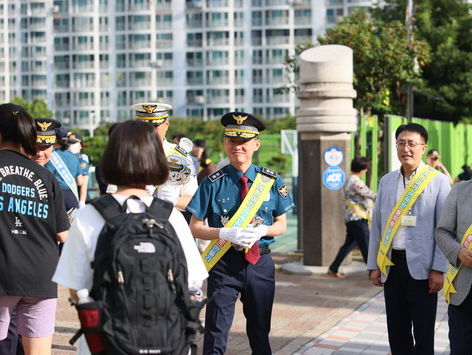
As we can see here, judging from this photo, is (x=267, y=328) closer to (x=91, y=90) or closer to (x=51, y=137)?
(x=51, y=137)

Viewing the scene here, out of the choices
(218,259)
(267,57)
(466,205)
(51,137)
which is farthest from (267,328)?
(267,57)

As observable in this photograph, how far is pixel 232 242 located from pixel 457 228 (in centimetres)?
138

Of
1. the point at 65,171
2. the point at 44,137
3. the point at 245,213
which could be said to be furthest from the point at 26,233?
the point at 65,171

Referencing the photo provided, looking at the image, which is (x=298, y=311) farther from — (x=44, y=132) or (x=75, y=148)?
(x=75, y=148)

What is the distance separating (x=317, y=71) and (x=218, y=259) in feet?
21.8

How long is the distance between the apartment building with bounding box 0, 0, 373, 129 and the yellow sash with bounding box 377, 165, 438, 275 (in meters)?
83.5

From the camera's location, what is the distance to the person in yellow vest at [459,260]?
532 centimetres

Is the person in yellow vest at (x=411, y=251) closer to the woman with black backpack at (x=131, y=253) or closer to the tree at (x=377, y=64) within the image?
the woman with black backpack at (x=131, y=253)

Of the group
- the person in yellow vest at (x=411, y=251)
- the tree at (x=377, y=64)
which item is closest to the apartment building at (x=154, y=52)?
the tree at (x=377, y=64)

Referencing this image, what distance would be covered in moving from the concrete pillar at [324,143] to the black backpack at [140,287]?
8750 mm

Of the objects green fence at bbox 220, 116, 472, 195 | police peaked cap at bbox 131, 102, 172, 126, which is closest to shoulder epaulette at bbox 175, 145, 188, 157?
police peaked cap at bbox 131, 102, 172, 126

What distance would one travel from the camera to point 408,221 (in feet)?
20.5

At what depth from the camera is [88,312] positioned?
356cm

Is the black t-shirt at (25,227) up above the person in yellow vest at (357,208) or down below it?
above
